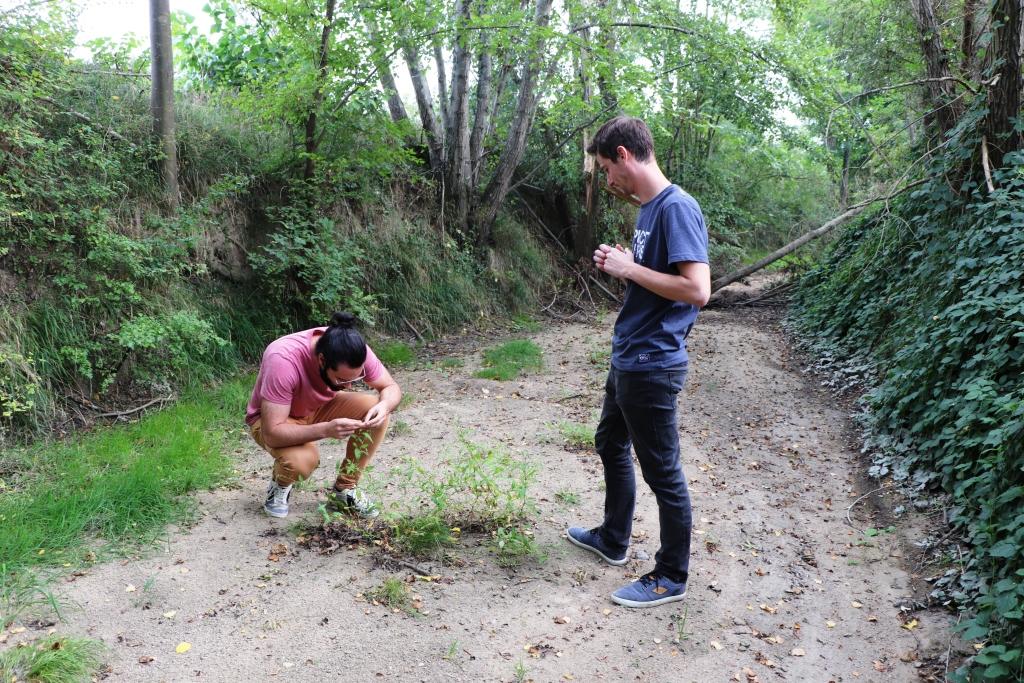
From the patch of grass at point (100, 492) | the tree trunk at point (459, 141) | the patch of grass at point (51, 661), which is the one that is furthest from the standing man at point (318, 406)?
the tree trunk at point (459, 141)

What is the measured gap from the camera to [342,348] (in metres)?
3.38

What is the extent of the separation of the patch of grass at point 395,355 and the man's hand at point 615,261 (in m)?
4.50

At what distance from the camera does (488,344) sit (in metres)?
8.20

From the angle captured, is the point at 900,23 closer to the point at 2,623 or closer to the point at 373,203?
the point at 373,203

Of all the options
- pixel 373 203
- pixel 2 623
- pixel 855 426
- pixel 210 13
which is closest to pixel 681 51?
pixel 373 203

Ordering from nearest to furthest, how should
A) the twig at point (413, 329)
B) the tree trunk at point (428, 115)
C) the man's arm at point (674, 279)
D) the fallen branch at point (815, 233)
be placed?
the man's arm at point (674, 279)
the fallen branch at point (815, 233)
the twig at point (413, 329)
the tree trunk at point (428, 115)

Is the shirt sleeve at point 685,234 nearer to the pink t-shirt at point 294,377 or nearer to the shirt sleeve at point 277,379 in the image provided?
the pink t-shirt at point 294,377

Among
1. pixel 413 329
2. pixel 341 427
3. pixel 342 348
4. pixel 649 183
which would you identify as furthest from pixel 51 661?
pixel 413 329

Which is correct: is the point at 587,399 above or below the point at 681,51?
below

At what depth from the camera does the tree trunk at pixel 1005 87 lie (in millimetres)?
5246

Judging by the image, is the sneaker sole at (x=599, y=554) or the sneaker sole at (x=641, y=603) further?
the sneaker sole at (x=599, y=554)

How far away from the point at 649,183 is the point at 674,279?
443 millimetres

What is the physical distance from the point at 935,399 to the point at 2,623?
4988 millimetres

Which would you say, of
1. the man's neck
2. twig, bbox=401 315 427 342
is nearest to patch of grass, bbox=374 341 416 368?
twig, bbox=401 315 427 342
